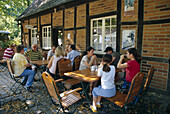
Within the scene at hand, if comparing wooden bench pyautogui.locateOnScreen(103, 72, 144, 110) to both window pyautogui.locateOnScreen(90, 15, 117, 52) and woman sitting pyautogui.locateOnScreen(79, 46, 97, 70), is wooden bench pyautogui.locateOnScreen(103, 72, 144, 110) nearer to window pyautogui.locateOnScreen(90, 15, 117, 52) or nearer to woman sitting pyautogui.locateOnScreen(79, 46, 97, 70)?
woman sitting pyautogui.locateOnScreen(79, 46, 97, 70)

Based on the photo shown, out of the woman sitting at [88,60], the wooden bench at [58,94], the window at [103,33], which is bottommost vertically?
the wooden bench at [58,94]

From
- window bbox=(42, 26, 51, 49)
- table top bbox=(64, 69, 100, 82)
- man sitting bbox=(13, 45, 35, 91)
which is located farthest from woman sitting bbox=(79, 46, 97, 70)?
window bbox=(42, 26, 51, 49)

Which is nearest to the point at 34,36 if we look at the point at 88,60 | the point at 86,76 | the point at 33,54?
the point at 33,54

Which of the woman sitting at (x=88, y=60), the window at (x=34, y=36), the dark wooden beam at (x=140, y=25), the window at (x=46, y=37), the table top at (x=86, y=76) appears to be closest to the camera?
the table top at (x=86, y=76)

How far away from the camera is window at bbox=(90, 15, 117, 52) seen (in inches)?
201

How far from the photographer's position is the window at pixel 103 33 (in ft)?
16.7

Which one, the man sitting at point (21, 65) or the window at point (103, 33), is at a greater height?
the window at point (103, 33)

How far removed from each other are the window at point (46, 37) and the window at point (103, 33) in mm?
4299

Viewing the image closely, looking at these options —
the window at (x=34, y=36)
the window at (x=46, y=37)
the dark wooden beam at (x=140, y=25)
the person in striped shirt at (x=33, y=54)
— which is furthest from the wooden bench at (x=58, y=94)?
the window at (x=34, y=36)

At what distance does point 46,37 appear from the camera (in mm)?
9320

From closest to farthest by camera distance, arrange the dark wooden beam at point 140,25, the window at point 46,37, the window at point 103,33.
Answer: the dark wooden beam at point 140,25, the window at point 103,33, the window at point 46,37

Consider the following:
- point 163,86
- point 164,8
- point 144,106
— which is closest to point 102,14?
point 164,8

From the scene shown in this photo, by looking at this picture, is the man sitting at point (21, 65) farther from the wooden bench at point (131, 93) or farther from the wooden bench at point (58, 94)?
the wooden bench at point (131, 93)

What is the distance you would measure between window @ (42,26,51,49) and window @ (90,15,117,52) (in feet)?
14.1
